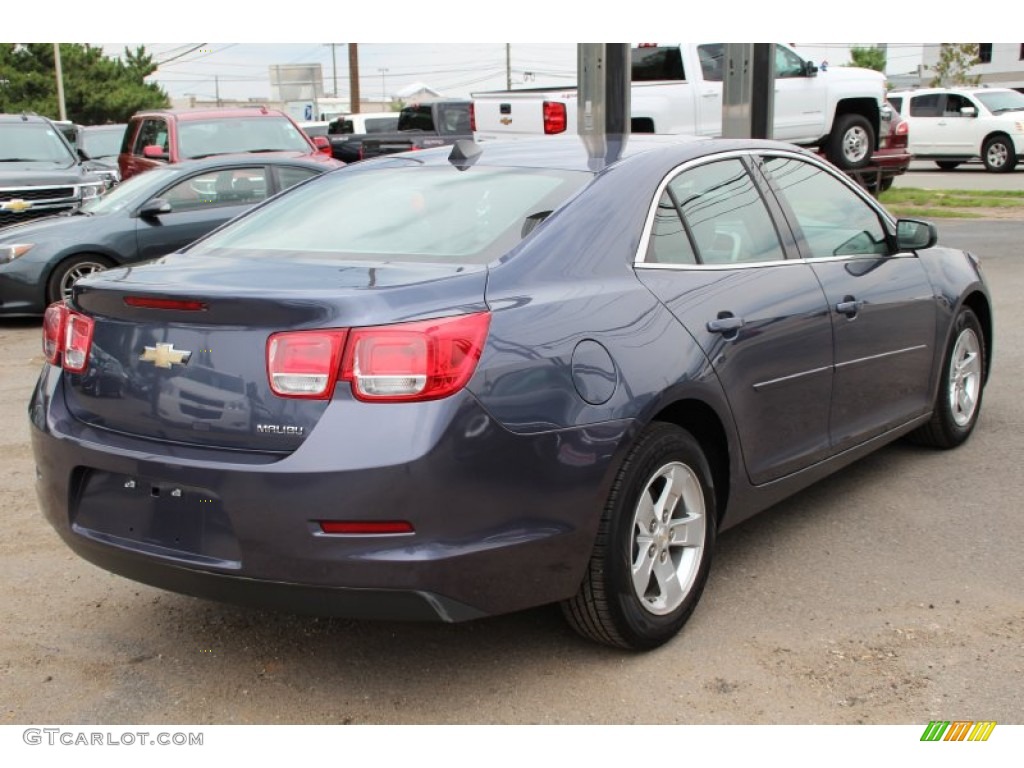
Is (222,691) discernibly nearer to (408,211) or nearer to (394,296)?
(394,296)

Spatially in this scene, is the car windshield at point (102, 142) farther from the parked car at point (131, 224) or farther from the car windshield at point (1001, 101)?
the car windshield at point (1001, 101)

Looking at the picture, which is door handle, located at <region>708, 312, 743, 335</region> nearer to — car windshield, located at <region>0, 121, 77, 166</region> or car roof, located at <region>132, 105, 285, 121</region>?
car roof, located at <region>132, 105, 285, 121</region>

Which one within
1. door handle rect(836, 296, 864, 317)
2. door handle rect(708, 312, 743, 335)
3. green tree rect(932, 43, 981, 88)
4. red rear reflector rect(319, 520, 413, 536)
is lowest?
red rear reflector rect(319, 520, 413, 536)

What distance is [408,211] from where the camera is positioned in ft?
13.3

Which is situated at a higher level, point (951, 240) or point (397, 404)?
point (397, 404)

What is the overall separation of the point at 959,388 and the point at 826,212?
1475mm

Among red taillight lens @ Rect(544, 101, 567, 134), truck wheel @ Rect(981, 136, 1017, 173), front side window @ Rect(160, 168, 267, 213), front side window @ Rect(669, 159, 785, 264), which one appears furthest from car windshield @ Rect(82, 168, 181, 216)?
truck wheel @ Rect(981, 136, 1017, 173)

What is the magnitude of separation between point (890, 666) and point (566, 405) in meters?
1.31

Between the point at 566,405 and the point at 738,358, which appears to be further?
the point at 738,358

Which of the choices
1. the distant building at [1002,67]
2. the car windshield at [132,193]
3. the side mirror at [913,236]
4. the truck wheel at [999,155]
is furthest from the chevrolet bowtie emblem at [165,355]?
the distant building at [1002,67]

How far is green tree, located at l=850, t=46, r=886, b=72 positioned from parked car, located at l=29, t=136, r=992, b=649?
7150 centimetres

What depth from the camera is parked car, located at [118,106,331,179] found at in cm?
1409

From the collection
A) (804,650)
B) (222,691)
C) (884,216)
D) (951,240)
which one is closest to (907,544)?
(804,650)
